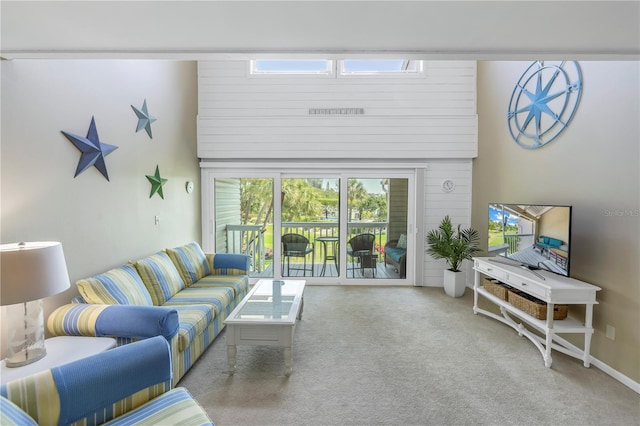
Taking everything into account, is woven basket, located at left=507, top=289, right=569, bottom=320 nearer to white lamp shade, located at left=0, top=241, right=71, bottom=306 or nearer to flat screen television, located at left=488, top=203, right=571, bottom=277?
flat screen television, located at left=488, top=203, right=571, bottom=277

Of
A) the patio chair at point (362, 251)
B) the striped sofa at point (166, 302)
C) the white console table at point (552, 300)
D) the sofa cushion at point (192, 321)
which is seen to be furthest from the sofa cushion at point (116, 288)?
the white console table at point (552, 300)

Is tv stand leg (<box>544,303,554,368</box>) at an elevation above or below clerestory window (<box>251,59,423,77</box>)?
below

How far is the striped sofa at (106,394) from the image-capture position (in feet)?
4.05

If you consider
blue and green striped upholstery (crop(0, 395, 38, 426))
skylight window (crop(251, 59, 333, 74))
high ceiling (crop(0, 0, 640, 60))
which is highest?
skylight window (crop(251, 59, 333, 74))

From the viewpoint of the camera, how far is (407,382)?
2346 mm

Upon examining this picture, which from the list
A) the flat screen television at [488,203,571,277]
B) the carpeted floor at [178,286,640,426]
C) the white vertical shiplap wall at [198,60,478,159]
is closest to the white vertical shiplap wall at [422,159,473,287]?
the white vertical shiplap wall at [198,60,478,159]

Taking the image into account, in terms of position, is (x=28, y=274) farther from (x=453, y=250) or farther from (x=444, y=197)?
(x=444, y=197)

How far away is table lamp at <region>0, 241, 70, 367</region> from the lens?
60.0 inches

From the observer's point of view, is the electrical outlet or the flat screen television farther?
the flat screen television

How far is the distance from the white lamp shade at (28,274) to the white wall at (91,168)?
1.74 feet

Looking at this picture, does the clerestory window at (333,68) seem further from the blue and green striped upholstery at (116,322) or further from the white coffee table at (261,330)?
the blue and green striped upholstery at (116,322)

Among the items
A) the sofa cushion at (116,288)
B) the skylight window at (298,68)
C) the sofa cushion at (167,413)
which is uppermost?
the skylight window at (298,68)

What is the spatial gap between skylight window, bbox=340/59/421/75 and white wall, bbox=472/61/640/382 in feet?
8.06

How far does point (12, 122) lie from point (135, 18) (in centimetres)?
119
